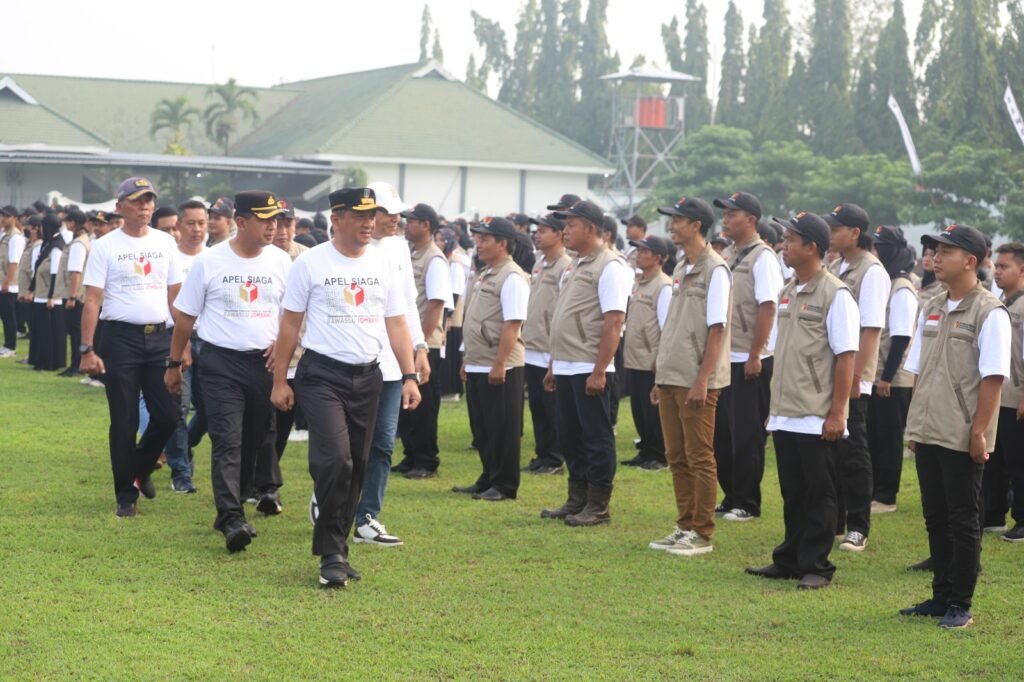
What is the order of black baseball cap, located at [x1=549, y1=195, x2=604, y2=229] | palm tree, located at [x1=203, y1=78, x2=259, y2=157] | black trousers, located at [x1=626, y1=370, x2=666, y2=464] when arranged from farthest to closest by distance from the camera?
palm tree, located at [x1=203, y1=78, x2=259, y2=157] → black trousers, located at [x1=626, y1=370, x2=666, y2=464] → black baseball cap, located at [x1=549, y1=195, x2=604, y2=229]

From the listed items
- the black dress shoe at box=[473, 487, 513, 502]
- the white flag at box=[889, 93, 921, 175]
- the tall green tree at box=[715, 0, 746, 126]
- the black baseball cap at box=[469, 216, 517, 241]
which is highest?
the tall green tree at box=[715, 0, 746, 126]

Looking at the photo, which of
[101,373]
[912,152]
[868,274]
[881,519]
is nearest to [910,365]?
[868,274]

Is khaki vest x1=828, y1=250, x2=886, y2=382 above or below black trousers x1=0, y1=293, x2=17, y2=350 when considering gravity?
above

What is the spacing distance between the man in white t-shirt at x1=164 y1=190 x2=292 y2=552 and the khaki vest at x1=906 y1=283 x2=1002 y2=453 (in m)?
3.80

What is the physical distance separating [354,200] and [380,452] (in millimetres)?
1873

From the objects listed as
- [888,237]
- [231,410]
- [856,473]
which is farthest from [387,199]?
[888,237]

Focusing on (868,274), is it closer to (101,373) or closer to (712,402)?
(712,402)

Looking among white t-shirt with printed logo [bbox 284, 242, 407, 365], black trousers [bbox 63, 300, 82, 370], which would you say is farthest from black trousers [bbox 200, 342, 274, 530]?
black trousers [bbox 63, 300, 82, 370]

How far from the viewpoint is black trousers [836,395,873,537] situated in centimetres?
838

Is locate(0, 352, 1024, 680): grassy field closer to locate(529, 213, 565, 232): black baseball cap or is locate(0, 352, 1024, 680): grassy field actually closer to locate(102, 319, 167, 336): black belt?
locate(102, 319, 167, 336): black belt

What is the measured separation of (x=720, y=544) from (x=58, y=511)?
448cm

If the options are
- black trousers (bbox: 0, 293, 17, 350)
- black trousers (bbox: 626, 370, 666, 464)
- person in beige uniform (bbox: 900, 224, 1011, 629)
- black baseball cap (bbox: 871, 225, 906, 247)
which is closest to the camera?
person in beige uniform (bbox: 900, 224, 1011, 629)

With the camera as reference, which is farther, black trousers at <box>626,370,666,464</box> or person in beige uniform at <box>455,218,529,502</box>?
black trousers at <box>626,370,666,464</box>

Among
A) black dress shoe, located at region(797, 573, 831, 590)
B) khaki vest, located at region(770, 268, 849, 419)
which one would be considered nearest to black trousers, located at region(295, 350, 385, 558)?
khaki vest, located at region(770, 268, 849, 419)
